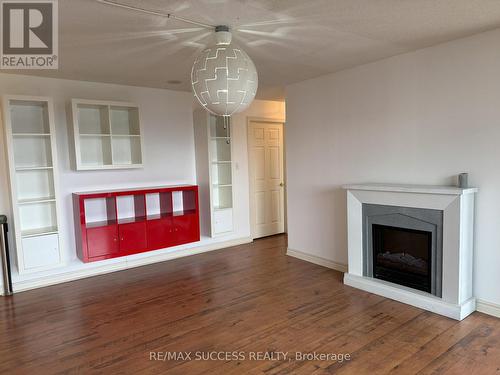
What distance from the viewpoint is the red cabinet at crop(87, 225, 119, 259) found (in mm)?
4262

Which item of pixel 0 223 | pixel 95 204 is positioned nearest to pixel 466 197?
pixel 95 204

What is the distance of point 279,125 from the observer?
6.36 m

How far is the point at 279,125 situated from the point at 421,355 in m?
4.59

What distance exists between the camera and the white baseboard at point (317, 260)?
4.32m

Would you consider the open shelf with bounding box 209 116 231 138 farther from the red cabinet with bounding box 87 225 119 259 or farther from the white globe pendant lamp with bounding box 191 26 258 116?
the white globe pendant lamp with bounding box 191 26 258 116

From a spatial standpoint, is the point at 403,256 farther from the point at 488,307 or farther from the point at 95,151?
the point at 95,151

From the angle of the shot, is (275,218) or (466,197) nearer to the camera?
(466,197)

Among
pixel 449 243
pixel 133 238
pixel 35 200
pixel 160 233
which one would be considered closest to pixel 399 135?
pixel 449 243

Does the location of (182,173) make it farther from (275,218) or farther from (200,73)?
(200,73)

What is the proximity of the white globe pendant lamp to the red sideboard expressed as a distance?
2.73 metres

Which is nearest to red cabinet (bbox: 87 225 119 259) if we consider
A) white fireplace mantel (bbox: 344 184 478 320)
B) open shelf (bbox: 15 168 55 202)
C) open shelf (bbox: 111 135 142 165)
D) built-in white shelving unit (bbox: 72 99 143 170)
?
open shelf (bbox: 15 168 55 202)

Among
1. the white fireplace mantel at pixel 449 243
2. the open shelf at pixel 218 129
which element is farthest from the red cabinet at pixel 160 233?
the white fireplace mantel at pixel 449 243

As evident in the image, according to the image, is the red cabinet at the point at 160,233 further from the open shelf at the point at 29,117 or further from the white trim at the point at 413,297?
the white trim at the point at 413,297

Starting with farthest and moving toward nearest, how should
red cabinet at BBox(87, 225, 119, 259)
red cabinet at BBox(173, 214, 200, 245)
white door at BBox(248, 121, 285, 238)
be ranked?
white door at BBox(248, 121, 285, 238), red cabinet at BBox(173, 214, 200, 245), red cabinet at BBox(87, 225, 119, 259)
